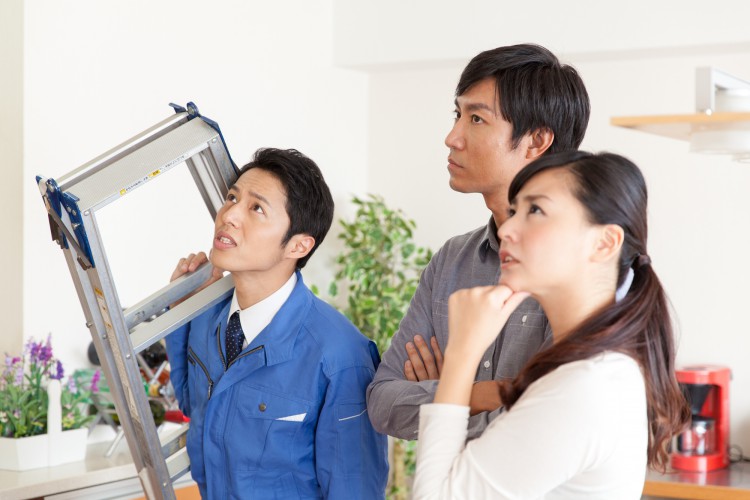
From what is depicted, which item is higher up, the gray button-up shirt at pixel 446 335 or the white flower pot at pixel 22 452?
the gray button-up shirt at pixel 446 335

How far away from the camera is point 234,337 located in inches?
84.4

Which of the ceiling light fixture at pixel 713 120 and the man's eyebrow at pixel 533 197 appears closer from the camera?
the man's eyebrow at pixel 533 197

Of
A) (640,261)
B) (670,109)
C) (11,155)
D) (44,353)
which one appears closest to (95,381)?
(44,353)

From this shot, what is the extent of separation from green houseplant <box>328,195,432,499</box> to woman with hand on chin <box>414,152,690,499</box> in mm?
2909

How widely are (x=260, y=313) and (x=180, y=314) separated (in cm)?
17

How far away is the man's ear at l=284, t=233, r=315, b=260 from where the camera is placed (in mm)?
2148

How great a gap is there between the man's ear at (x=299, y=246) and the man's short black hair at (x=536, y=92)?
1.80ft

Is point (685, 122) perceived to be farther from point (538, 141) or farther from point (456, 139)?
point (456, 139)

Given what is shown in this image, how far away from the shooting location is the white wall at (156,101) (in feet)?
10.8

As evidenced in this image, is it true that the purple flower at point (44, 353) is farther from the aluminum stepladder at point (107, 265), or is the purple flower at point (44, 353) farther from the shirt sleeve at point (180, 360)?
the aluminum stepladder at point (107, 265)

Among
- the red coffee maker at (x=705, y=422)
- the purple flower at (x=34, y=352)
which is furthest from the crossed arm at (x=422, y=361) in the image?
the red coffee maker at (x=705, y=422)

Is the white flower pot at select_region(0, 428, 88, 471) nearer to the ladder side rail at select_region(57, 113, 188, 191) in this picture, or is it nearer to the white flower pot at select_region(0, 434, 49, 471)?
the white flower pot at select_region(0, 434, 49, 471)

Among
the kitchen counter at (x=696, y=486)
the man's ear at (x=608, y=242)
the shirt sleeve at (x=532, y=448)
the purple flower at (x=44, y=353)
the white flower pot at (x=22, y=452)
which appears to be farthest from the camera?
the kitchen counter at (x=696, y=486)

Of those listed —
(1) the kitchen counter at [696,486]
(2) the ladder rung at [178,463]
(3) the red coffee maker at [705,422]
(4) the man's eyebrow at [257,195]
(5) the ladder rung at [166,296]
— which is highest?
(4) the man's eyebrow at [257,195]
